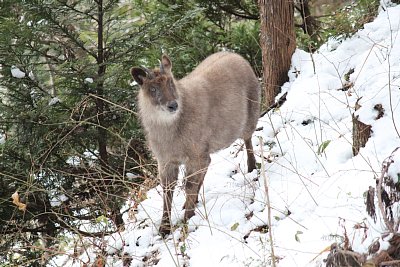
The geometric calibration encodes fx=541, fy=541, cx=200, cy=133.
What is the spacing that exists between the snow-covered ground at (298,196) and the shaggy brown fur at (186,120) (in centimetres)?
35

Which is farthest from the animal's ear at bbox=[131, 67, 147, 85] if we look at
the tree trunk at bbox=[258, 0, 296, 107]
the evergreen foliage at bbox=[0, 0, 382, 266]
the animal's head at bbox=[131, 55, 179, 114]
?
the tree trunk at bbox=[258, 0, 296, 107]

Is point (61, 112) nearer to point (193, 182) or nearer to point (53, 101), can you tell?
point (53, 101)

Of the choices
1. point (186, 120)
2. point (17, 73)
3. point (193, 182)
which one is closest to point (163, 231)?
point (193, 182)

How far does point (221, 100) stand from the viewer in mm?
6375

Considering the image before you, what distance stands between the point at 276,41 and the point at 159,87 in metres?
3.41

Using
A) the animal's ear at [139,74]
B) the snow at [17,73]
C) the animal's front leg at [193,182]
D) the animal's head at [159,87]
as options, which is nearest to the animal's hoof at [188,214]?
the animal's front leg at [193,182]

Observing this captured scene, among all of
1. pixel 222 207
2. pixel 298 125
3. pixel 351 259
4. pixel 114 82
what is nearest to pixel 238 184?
pixel 222 207

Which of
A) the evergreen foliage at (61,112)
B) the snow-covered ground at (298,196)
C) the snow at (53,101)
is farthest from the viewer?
the snow at (53,101)

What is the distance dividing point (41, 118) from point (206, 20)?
4.43 meters

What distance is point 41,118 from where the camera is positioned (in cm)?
710

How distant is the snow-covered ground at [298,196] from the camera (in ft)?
13.0

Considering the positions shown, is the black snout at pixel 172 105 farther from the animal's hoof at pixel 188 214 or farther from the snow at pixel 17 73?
the snow at pixel 17 73

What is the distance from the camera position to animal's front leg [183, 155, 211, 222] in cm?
569

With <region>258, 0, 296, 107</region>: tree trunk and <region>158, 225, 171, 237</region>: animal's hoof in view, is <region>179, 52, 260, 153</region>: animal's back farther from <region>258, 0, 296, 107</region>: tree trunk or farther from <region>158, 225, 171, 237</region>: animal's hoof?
<region>258, 0, 296, 107</region>: tree trunk
